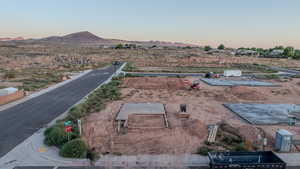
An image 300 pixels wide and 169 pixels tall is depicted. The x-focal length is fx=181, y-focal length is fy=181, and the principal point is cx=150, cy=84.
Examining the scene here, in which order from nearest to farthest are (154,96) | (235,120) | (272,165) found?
(272,165) < (235,120) < (154,96)

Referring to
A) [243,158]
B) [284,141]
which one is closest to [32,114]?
[243,158]

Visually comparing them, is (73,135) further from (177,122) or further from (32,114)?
(177,122)

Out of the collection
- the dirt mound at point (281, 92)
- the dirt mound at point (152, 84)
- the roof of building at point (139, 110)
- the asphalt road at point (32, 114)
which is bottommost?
the asphalt road at point (32, 114)

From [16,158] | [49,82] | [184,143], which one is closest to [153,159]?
[184,143]

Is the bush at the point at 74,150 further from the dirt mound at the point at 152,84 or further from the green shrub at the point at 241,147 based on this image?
the dirt mound at the point at 152,84

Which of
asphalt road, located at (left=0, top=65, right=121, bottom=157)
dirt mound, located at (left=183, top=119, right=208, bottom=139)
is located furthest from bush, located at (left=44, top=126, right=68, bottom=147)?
dirt mound, located at (left=183, top=119, right=208, bottom=139)

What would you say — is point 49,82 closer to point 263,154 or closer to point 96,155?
point 96,155

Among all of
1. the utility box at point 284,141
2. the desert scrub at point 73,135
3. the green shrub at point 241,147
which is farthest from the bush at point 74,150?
the utility box at point 284,141

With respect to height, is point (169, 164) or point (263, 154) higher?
point (263, 154)
